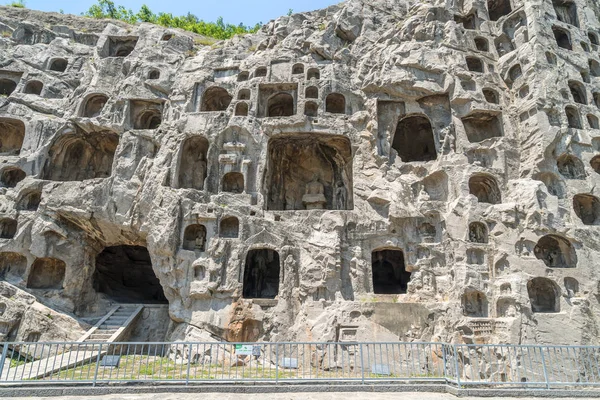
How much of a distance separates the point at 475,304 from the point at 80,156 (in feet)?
86.0

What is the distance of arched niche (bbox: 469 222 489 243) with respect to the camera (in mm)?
19156

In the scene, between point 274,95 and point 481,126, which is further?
point 274,95

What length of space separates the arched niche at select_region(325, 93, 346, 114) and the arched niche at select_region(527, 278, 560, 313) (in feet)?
45.6

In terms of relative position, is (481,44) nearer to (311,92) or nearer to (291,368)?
(311,92)

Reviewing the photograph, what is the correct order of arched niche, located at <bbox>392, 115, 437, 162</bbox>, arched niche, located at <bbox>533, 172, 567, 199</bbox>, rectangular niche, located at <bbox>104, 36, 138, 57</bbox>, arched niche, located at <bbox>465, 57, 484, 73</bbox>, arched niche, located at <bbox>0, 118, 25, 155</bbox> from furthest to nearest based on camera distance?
rectangular niche, located at <bbox>104, 36, 138, 57</bbox>
arched niche, located at <bbox>0, 118, 25, 155</bbox>
arched niche, located at <bbox>392, 115, 437, 162</bbox>
arched niche, located at <bbox>465, 57, 484, 73</bbox>
arched niche, located at <bbox>533, 172, 567, 199</bbox>

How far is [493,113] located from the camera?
22.1 metres

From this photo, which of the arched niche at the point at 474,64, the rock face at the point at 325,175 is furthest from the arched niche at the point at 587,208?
the arched niche at the point at 474,64

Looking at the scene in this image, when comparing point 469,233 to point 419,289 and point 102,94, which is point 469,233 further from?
point 102,94

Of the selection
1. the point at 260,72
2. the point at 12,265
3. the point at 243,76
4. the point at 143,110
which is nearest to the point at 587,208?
the point at 260,72

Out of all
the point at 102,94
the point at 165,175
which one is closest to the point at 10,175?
the point at 102,94

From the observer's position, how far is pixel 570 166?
67.6 ft

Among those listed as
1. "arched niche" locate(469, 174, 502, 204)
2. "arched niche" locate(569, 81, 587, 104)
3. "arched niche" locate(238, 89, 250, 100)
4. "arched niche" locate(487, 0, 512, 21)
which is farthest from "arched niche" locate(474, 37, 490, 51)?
"arched niche" locate(238, 89, 250, 100)

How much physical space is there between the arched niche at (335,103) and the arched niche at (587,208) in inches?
535

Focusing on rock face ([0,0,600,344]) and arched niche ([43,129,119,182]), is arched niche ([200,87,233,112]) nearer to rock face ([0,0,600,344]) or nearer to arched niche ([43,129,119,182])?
rock face ([0,0,600,344])
